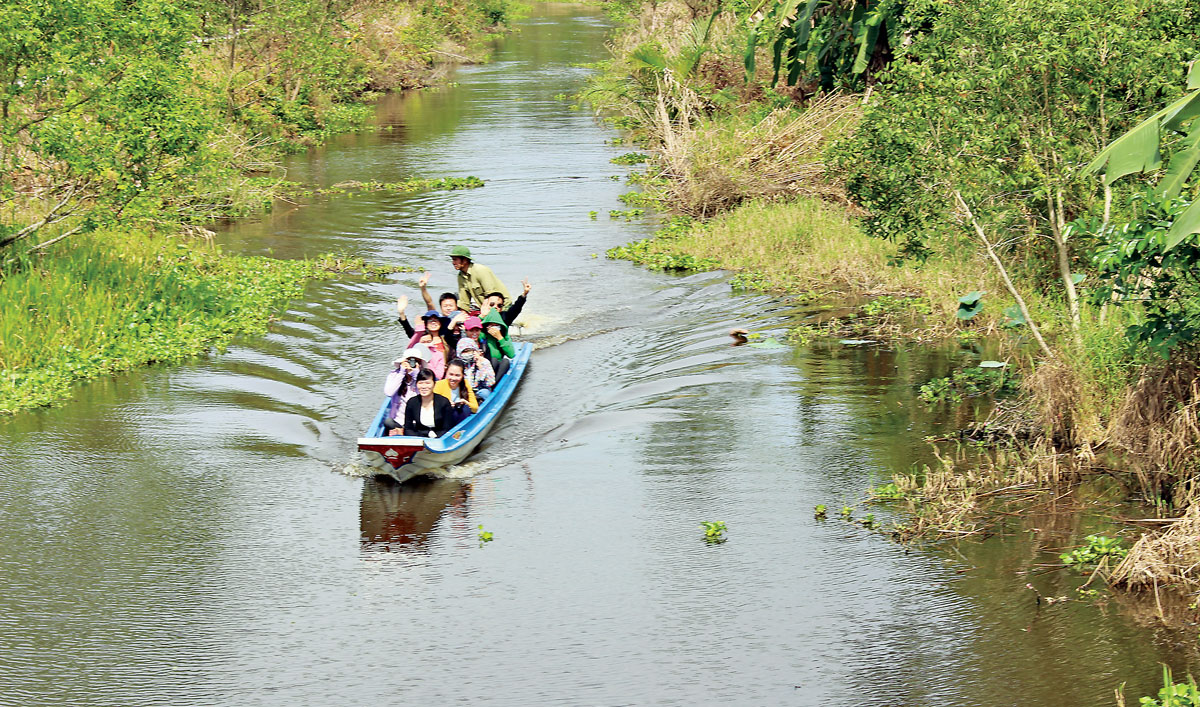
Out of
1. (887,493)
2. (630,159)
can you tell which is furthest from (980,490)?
(630,159)

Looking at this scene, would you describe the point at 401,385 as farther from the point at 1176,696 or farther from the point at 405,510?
the point at 1176,696

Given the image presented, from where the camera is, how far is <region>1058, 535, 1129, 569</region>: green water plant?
363 inches

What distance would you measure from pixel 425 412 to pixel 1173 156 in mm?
6949

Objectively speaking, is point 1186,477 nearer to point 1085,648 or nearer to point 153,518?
point 1085,648

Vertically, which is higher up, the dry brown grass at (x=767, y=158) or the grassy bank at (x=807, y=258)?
the dry brown grass at (x=767, y=158)

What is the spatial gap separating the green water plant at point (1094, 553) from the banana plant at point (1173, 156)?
2188mm

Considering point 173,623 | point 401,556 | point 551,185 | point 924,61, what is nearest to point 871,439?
point 924,61

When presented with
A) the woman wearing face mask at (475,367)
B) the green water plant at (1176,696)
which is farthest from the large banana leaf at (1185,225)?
the woman wearing face mask at (475,367)

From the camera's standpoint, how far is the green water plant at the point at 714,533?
10195 millimetres

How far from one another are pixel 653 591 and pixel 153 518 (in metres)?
4.61

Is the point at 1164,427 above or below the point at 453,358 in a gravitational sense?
below

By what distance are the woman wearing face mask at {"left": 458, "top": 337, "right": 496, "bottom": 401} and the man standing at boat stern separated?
1.44 meters

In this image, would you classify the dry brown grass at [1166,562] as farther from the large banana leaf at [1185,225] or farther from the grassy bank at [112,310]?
the grassy bank at [112,310]

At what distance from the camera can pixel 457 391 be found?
13039mm
